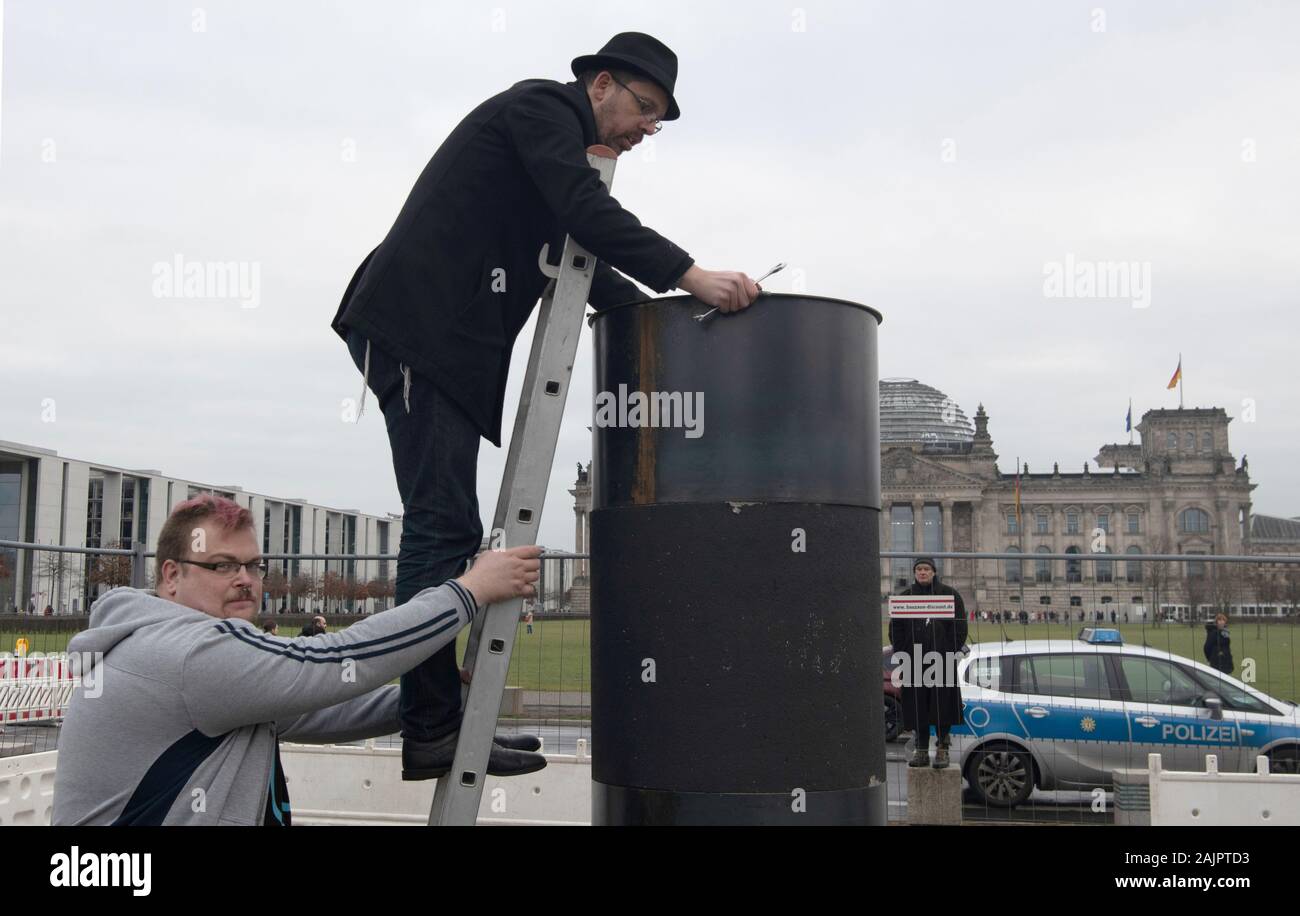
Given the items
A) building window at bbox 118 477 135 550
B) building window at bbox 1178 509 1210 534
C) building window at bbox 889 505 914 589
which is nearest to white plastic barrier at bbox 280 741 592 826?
building window at bbox 118 477 135 550

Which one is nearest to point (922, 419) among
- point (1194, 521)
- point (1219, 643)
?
point (1194, 521)

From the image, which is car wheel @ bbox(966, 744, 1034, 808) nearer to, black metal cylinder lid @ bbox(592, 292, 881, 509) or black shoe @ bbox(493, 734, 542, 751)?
black shoe @ bbox(493, 734, 542, 751)

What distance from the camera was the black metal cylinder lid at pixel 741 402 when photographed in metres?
2.88

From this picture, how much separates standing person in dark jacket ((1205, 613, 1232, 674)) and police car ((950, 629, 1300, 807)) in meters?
1.46

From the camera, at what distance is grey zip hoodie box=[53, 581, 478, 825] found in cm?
232

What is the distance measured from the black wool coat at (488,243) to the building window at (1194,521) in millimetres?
135325

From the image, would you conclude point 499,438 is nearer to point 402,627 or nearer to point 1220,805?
point 402,627

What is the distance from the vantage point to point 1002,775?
412 inches

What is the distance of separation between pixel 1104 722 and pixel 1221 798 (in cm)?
312


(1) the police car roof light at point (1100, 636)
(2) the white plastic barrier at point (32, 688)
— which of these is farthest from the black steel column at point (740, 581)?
(1) the police car roof light at point (1100, 636)

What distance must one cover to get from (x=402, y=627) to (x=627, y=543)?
0.67 m

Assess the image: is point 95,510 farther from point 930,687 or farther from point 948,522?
point 948,522
